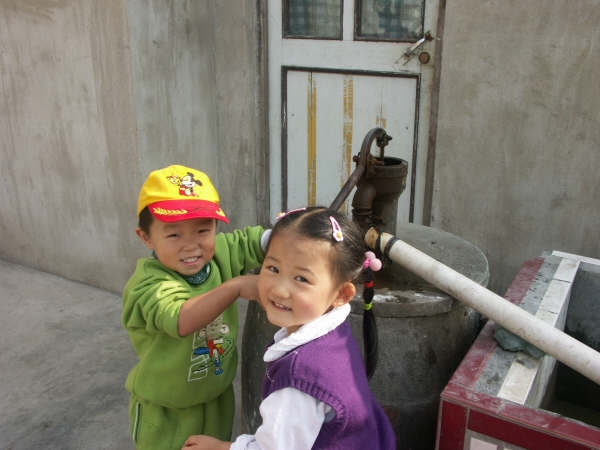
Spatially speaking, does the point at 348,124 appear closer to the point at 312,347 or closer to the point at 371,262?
the point at 371,262

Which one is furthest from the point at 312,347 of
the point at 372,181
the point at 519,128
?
the point at 519,128

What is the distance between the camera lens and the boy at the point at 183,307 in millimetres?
1504

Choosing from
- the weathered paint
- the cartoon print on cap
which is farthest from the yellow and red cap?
the weathered paint

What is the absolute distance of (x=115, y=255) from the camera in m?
4.25

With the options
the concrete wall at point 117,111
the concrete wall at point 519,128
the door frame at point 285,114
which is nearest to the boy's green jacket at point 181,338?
the concrete wall at point 519,128

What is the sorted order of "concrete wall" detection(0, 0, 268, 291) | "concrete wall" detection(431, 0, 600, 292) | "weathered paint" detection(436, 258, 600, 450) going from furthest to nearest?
"concrete wall" detection(0, 0, 268, 291), "concrete wall" detection(431, 0, 600, 292), "weathered paint" detection(436, 258, 600, 450)

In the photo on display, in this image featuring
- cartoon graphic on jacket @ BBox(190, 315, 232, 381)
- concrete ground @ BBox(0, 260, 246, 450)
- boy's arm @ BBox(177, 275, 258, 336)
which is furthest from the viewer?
concrete ground @ BBox(0, 260, 246, 450)

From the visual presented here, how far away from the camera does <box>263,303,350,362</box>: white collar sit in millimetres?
1247

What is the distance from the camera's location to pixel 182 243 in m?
1.64

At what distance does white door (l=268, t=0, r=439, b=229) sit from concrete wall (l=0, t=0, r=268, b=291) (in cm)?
17

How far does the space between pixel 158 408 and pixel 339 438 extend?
31.7 inches

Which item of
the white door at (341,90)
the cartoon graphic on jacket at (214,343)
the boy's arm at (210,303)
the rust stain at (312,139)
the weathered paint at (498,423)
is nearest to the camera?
the weathered paint at (498,423)

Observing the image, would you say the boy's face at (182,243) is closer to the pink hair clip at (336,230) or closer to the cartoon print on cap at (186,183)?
the cartoon print on cap at (186,183)

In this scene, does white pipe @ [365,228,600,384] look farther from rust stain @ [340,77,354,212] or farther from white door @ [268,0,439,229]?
rust stain @ [340,77,354,212]
